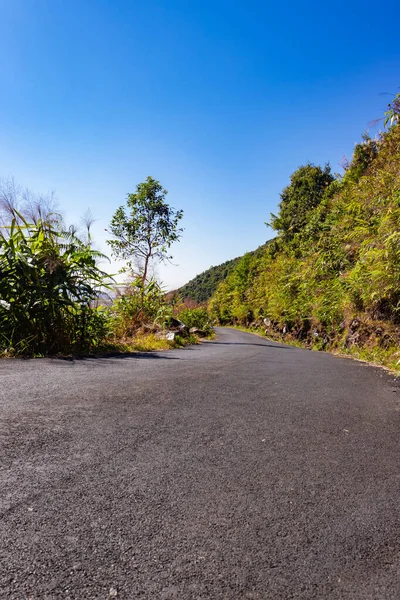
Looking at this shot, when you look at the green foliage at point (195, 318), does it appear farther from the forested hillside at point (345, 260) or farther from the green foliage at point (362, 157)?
the green foliage at point (362, 157)

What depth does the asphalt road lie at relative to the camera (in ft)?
3.72

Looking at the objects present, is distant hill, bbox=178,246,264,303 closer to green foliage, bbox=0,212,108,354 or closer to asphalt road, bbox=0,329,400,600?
green foliage, bbox=0,212,108,354

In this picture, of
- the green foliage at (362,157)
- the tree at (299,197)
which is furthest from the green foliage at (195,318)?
the green foliage at (362,157)

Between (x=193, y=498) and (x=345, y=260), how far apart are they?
10888mm

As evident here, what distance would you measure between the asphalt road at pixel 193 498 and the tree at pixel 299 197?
21190 millimetres

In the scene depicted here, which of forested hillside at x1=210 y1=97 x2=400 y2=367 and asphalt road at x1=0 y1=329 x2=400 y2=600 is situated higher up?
forested hillside at x1=210 y1=97 x2=400 y2=367

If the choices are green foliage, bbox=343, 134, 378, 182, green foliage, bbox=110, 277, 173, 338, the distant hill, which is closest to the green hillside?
the distant hill

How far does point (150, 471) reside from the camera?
179cm

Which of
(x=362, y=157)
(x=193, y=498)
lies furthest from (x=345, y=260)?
(x=193, y=498)

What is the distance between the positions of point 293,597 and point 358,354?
332 inches

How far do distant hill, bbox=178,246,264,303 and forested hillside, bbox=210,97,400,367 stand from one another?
123ft

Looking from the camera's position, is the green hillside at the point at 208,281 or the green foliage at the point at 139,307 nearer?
the green foliage at the point at 139,307

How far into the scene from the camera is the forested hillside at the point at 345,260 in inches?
275

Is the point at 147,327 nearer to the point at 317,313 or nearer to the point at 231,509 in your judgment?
the point at 317,313
